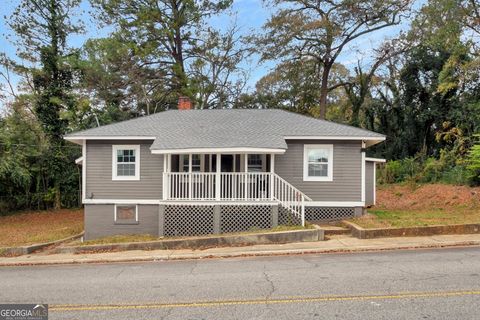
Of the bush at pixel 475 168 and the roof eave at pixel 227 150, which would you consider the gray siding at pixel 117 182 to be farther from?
→ the bush at pixel 475 168

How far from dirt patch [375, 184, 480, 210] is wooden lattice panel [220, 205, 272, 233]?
659cm

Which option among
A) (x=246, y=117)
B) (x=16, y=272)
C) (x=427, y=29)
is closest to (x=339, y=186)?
(x=246, y=117)

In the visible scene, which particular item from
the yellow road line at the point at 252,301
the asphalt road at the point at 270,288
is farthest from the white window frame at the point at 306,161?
the yellow road line at the point at 252,301

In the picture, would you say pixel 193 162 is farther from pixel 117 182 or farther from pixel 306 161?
pixel 306 161

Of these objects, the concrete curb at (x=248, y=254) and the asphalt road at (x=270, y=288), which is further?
the concrete curb at (x=248, y=254)

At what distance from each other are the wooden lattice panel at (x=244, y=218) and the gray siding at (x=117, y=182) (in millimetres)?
2901

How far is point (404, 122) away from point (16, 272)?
2685cm

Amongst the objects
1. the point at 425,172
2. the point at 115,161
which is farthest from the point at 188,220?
the point at 425,172

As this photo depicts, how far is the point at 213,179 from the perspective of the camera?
14.4 meters

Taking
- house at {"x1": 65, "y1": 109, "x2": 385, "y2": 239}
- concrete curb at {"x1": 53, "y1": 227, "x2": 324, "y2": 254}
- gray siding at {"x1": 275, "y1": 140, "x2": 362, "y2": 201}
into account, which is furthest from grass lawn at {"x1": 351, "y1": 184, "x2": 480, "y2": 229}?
concrete curb at {"x1": 53, "y1": 227, "x2": 324, "y2": 254}

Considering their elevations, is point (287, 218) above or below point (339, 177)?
below

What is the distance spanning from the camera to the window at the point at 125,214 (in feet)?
49.8

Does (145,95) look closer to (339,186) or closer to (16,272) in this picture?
(339,186)

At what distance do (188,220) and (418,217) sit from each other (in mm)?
8000
